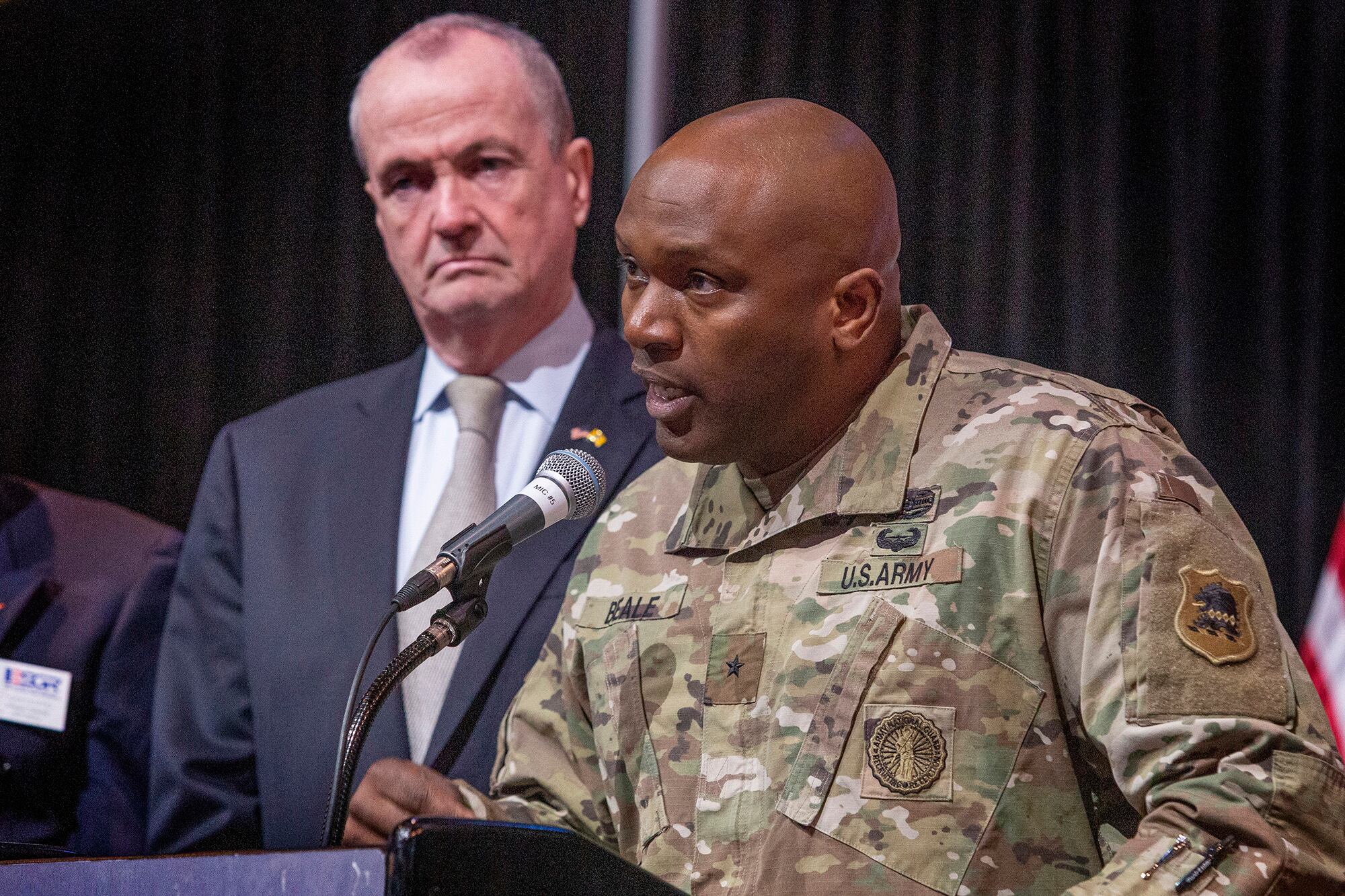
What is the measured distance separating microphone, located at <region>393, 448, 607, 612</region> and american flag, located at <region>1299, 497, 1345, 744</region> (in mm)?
1583

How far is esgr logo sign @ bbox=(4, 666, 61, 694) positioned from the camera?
281 cm

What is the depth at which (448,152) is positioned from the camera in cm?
285

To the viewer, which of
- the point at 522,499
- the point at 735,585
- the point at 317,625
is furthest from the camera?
the point at 317,625

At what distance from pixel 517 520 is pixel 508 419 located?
1.14 meters

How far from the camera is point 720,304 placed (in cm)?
180

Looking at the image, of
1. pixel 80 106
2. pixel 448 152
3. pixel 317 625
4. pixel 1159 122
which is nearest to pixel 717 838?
pixel 317 625

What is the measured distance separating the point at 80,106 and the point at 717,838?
8.36 ft

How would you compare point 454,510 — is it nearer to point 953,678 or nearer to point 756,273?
point 756,273

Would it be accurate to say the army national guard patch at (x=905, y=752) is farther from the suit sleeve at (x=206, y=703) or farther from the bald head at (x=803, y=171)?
the suit sleeve at (x=206, y=703)

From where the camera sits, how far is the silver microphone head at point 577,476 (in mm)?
1775

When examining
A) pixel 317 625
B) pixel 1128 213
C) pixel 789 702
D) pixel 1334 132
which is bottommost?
pixel 317 625

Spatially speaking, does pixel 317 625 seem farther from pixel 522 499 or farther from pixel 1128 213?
pixel 1128 213

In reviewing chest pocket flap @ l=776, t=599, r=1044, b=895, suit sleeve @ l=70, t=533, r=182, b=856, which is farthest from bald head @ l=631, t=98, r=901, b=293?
suit sleeve @ l=70, t=533, r=182, b=856

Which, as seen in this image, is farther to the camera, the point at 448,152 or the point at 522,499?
the point at 448,152
